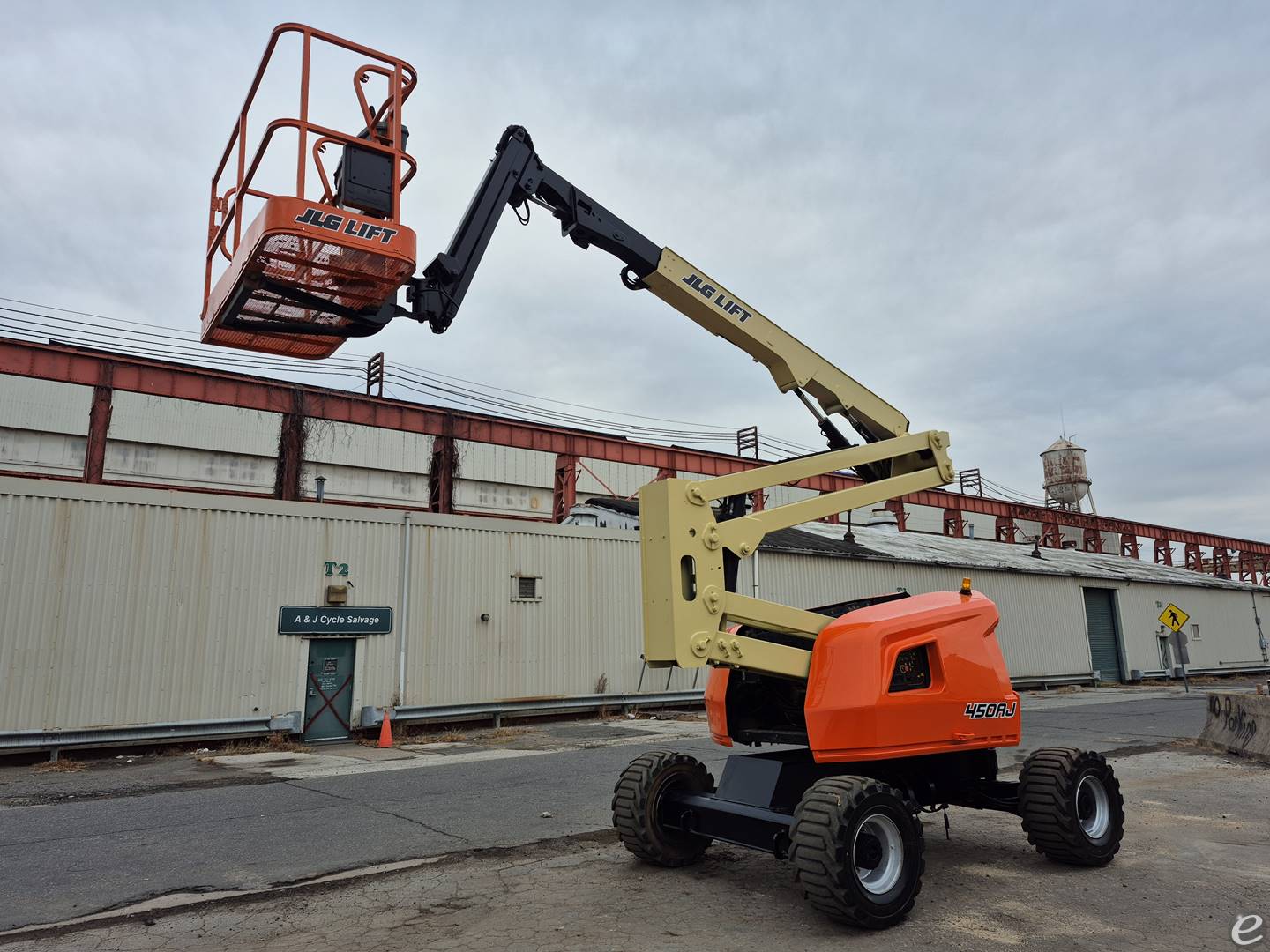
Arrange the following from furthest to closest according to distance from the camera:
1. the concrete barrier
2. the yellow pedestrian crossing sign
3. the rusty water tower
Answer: the rusty water tower < the yellow pedestrian crossing sign < the concrete barrier

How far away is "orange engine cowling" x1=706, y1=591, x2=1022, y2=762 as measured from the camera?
5441 mm

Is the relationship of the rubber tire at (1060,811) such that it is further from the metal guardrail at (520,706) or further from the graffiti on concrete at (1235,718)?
the metal guardrail at (520,706)

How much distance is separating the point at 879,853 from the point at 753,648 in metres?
1.43

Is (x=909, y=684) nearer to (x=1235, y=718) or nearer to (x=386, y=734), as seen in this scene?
(x=1235, y=718)

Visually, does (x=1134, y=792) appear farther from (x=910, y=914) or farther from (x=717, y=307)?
(x=717, y=307)

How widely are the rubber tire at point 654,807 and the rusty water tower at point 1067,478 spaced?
58.0 m

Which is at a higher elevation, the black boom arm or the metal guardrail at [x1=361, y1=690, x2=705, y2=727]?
the black boom arm

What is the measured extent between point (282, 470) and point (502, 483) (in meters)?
10.1

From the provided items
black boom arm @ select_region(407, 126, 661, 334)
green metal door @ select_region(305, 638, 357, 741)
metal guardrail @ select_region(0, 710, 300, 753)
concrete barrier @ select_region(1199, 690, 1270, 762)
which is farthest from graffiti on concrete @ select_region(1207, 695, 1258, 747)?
metal guardrail @ select_region(0, 710, 300, 753)

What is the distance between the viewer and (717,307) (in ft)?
24.9

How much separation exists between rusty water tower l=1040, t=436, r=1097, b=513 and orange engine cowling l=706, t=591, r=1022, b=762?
188ft

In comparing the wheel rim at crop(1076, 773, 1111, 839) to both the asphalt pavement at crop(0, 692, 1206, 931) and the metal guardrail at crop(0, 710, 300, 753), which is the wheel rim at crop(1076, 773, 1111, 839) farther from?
the metal guardrail at crop(0, 710, 300, 753)

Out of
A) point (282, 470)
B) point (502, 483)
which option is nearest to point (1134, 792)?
point (282, 470)

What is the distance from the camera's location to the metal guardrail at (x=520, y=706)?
16.7 meters
